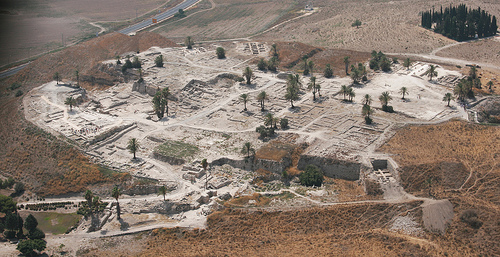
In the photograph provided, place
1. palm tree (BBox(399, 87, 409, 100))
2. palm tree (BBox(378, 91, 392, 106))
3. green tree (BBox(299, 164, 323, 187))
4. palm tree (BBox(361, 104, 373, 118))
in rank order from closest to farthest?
green tree (BBox(299, 164, 323, 187)) < palm tree (BBox(361, 104, 373, 118)) < palm tree (BBox(378, 91, 392, 106)) < palm tree (BBox(399, 87, 409, 100))

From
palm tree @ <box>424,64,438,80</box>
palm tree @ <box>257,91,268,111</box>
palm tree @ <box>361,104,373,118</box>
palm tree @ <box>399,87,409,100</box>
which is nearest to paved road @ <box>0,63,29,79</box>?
palm tree @ <box>257,91,268,111</box>

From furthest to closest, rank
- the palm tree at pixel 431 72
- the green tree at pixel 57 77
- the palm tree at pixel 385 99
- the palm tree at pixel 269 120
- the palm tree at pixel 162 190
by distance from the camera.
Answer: the green tree at pixel 57 77, the palm tree at pixel 431 72, the palm tree at pixel 385 99, the palm tree at pixel 269 120, the palm tree at pixel 162 190

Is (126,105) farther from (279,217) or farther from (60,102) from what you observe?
→ (279,217)

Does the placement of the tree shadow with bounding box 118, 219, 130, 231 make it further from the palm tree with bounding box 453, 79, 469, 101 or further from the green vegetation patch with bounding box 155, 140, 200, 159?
the palm tree with bounding box 453, 79, 469, 101

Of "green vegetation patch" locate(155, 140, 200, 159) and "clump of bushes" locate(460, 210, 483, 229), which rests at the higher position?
"clump of bushes" locate(460, 210, 483, 229)

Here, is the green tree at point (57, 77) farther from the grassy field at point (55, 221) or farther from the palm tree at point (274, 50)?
the palm tree at point (274, 50)

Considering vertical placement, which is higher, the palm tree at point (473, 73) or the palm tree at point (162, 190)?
the palm tree at point (473, 73)

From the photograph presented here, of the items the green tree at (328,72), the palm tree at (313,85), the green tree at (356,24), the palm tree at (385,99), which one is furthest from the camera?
the green tree at (356,24)

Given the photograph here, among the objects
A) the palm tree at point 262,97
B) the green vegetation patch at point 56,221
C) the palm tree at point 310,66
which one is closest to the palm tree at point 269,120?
the palm tree at point 262,97

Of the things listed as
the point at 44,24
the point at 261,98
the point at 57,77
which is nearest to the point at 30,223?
the point at 261,98
